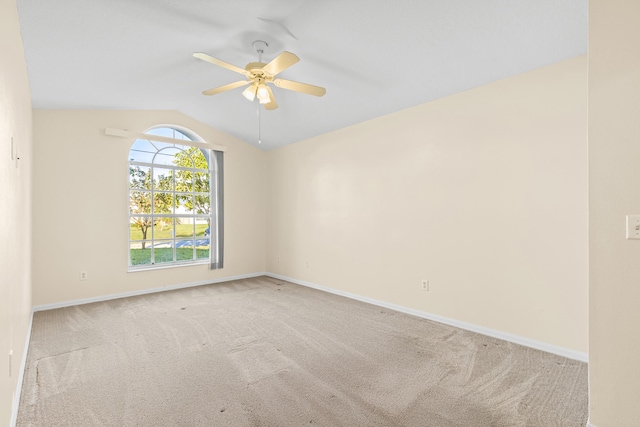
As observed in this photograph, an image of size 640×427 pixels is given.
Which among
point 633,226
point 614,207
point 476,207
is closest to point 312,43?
point 476,207

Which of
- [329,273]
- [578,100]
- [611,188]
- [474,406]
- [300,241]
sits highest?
[578,100]

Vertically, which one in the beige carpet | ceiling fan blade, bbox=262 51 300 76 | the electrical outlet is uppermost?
ceiling fan blade, bbox=262 51 300 76

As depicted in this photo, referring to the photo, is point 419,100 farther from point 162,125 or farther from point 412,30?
point 162,125

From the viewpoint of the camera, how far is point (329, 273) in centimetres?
482

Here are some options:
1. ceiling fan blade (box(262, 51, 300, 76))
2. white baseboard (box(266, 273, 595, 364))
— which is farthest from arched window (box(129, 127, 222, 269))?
ceiling fan blade (box(262, 51, 300, 76))

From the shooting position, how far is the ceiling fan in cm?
236

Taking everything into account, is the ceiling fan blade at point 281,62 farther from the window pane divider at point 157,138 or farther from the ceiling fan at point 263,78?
the window pane divider at point 157,138

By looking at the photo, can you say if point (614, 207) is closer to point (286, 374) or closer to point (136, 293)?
point (286, 374)

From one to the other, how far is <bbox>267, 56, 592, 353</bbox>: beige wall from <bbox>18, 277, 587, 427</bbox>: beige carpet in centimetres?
41

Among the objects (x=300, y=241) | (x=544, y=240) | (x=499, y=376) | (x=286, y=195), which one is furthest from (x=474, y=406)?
(x=286, y=195)

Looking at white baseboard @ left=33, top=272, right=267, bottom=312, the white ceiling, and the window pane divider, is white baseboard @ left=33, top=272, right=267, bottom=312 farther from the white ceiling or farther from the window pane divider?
the white ceiling

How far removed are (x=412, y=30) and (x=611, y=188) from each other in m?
1.72

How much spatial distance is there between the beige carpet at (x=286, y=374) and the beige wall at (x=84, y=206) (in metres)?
0.66

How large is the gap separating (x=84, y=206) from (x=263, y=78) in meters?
3.28
